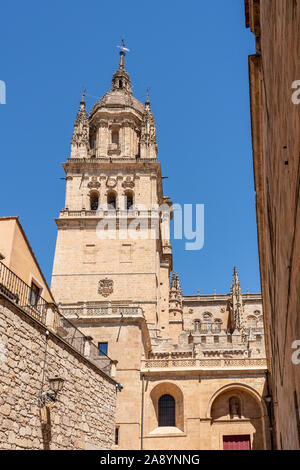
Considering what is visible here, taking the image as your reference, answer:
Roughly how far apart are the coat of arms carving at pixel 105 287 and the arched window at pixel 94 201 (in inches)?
282

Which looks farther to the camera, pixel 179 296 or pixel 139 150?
pixel 179 296

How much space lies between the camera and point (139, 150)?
48.2 metres

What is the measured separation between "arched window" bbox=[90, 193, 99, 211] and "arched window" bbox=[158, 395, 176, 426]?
1838 cm

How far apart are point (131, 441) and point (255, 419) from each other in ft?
23.8

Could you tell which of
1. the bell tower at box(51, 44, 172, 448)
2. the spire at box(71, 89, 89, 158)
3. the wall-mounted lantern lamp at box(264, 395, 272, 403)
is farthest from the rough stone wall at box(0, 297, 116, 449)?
the spire at box(71, 89, 89, 158)

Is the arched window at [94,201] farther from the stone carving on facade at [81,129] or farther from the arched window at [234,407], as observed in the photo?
the arched window at [234,407]

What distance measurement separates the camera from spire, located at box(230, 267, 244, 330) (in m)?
53.3

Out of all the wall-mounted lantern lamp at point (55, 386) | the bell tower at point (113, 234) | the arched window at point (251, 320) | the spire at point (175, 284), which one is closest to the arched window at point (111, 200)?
the bell tower at point (113, 234)

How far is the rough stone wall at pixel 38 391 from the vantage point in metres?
11.7

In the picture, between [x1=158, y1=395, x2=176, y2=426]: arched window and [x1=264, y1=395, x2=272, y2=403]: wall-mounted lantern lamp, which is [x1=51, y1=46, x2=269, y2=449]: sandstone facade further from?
[x1=264, y1=395, x2=272, y2=403]: wall-mounted lantern lamp

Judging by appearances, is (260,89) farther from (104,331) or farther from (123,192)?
(123,192)

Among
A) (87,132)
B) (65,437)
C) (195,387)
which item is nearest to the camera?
(65,437)

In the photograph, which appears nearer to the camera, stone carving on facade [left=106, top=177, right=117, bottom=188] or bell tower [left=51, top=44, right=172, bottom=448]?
bell tower [left=51, top=44, right=172, bottom=448]
